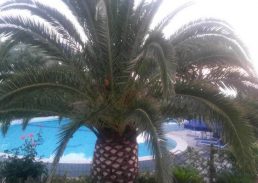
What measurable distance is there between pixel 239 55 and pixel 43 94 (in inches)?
137

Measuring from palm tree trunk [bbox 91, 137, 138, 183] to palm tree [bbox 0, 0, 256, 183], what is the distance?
17mm

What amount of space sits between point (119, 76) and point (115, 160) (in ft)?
4.89

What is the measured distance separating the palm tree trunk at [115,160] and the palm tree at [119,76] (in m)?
0.02

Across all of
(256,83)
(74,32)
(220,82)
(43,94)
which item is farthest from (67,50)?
(256,83)

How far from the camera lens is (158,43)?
4906 millimetres

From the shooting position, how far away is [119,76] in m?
5.96

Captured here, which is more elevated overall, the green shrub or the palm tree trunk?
the palm tree trunk

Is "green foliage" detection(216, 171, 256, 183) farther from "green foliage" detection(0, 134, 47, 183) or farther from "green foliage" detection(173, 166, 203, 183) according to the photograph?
"green foliage" detection(0, 134, 47, 183)

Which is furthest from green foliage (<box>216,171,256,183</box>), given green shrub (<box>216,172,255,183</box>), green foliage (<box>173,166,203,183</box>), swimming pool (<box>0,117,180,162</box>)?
swimming pool (<box>0,117,180,162</box>)

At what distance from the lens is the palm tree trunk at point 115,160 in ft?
20.9

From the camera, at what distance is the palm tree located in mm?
5145

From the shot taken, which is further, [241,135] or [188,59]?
[188,59]

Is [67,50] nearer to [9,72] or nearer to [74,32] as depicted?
[74,32]

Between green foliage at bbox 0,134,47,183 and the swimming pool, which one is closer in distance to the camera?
green foliage at bbox 0,134,47,183
